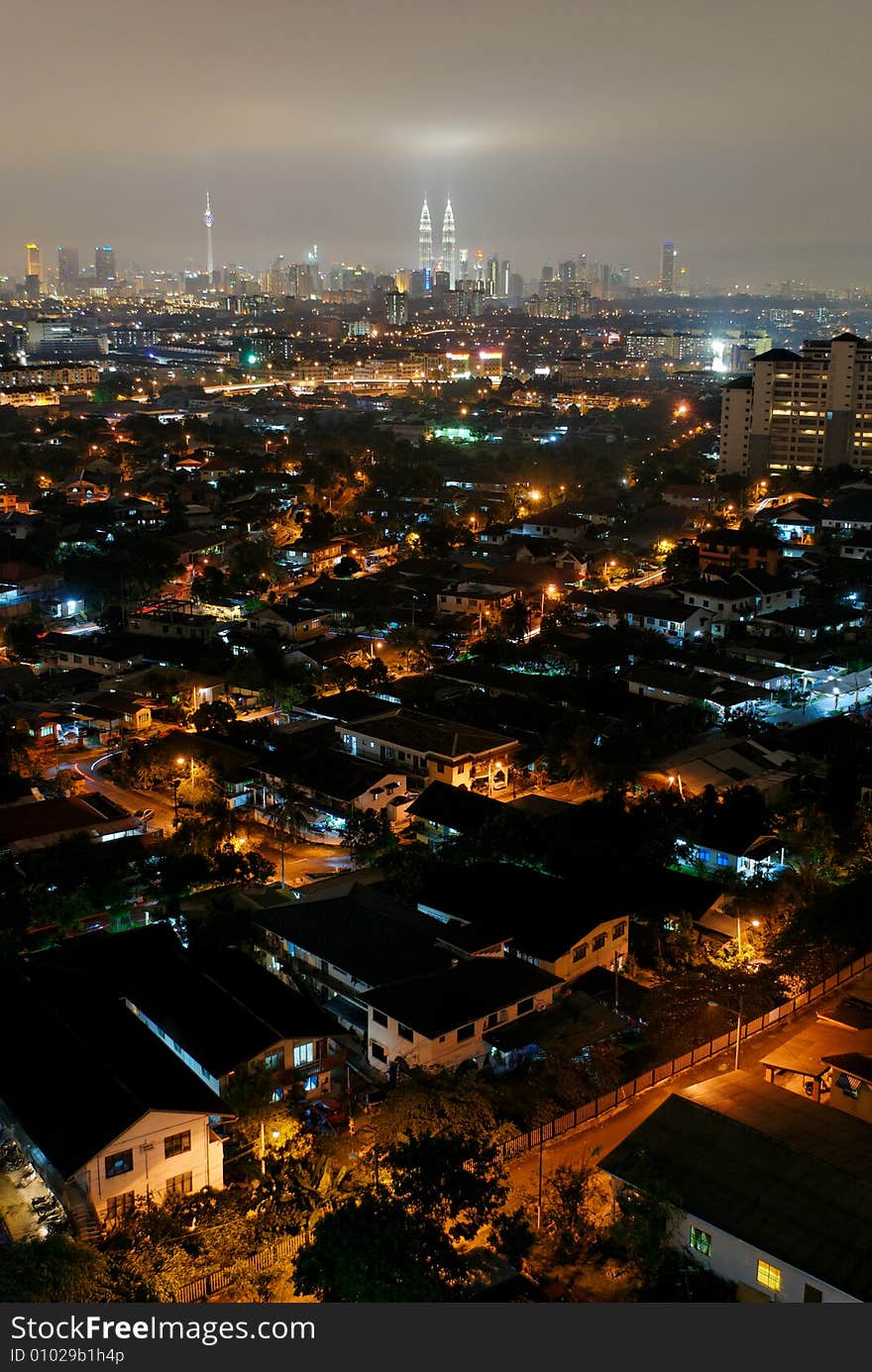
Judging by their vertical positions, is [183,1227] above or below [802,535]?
below

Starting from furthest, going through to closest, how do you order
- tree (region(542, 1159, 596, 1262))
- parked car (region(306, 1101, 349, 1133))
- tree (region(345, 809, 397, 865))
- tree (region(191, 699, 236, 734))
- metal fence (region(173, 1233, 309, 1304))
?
tree (region(191, 699, 236, 734)) → tree (region(345, 809, 397, 865)) → parked car (region(306, 1101, 349, 1133)) → tree (region(542, 1159, 596, 1262)) → metal fence (region(173, 1233, 309, 1304))

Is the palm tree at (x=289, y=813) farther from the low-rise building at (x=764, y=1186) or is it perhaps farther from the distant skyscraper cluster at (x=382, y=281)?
the distant skyscraper cluster at (x=382, y=281)

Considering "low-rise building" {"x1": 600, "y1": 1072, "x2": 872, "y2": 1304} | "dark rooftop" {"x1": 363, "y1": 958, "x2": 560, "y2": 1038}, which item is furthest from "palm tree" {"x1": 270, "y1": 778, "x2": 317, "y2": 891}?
"low-rise building" {"x1": 600, "y1": 1072, "x2": 872, "y2": 1304}

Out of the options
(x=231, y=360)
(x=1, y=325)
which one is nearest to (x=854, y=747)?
(x=231, y=360)

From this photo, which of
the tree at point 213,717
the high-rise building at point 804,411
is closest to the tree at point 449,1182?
the tree at point 213,717

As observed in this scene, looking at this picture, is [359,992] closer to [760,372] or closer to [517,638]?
[517,638]

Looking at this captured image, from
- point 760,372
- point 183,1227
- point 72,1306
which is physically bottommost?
point 183,1227

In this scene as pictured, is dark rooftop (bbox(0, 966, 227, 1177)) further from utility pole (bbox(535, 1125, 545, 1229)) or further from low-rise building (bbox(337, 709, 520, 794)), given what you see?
low-rise building (bbox(337, 709, 520, 794))
